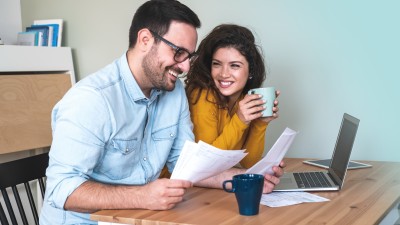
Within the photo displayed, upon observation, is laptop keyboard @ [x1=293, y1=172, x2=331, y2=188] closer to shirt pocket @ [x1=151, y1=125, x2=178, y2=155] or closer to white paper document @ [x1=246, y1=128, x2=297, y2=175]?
white paper document @ [x1=246, y1=128, x2=297, y2=175]

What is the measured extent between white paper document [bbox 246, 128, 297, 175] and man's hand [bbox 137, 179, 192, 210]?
0.30m

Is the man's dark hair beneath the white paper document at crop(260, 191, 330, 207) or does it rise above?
above

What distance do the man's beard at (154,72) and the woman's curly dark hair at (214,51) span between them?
0.34 meters

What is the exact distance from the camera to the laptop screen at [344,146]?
1598 mm

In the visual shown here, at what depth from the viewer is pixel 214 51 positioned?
6.32 ft

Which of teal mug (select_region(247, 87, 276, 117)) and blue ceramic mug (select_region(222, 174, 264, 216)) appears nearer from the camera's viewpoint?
blue ceramic mug (select_region(222, 174, 264, 216))

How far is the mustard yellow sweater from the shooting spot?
5.90 ft

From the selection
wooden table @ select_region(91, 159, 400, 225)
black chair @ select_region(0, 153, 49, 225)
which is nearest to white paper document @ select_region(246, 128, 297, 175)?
wooden table @ select_region(91, 159, 400, 225)

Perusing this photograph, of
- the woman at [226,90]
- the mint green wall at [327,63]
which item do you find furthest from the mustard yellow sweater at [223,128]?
the mint green wall at [327,63]

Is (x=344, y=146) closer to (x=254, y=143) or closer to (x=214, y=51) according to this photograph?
(x=254, y=143)

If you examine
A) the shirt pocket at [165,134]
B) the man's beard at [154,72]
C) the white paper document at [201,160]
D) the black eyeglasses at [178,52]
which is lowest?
the shirt pocket at [165,134]

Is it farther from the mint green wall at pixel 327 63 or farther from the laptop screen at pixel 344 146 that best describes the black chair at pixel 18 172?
the mint green wall at pixel 327 63

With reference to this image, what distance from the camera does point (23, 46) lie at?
104 inches

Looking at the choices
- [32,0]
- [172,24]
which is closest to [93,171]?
[172,24]
